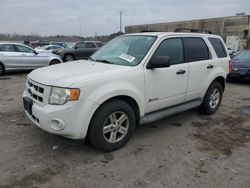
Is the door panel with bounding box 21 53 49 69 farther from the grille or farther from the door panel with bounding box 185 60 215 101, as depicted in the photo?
the door panel with bounding box 185 60 215 101


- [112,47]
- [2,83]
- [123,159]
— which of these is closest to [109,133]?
[123,159]

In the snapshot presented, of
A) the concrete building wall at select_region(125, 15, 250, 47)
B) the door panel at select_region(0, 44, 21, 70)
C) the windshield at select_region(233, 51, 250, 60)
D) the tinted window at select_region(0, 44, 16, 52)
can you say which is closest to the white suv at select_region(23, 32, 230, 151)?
the windshield at select_region(233, 51, 250, 60)

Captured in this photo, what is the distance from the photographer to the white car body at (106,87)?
3.23 meters

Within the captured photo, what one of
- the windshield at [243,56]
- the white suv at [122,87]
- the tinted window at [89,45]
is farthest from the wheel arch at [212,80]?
the tinted window at [89,45]

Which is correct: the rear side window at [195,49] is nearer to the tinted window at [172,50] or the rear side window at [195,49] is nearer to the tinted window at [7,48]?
the tinted window at [172,50]

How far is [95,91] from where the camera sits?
10.9 feet

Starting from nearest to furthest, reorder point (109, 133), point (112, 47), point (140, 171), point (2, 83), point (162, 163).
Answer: point (140, 171) → point (162, 163) → point (109, 133) → point (112, 47) → point (2, 83)

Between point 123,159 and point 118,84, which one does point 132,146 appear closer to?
point 123,159

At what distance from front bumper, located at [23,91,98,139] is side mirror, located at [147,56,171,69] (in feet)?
3.84

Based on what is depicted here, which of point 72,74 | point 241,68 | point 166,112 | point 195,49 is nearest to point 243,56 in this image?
point 241,68

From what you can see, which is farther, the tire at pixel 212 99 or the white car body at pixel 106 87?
the tire at pixel 212 99

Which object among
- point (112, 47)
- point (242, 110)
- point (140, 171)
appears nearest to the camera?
point (140, 171)

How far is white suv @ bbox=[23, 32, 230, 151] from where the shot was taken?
3.25 metres

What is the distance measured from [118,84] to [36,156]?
1567 millimetres
